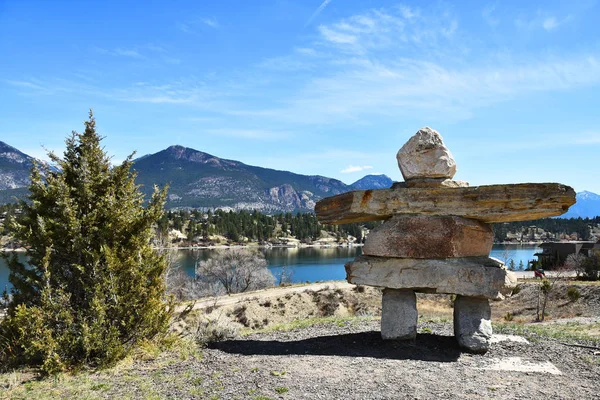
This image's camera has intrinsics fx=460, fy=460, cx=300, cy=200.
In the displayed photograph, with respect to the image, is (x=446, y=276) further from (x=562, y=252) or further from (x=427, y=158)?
(x=562, y=252)

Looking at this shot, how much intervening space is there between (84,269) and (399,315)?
22.9 feet

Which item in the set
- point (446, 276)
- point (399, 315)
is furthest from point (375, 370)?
point (446, 276)

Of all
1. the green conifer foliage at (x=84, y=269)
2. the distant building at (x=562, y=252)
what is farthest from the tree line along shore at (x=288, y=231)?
the green conifer foliage at (x=84, y=269)

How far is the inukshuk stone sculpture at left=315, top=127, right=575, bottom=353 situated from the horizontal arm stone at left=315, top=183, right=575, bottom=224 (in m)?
0.02

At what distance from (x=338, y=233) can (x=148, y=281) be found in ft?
421

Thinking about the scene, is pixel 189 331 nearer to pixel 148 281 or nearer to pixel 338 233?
pixel 148 281

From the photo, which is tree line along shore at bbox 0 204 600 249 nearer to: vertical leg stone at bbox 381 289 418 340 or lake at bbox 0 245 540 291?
lake at bbox 0 245 540 291

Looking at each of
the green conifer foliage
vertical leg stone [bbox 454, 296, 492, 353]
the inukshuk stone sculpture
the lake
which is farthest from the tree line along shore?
vertical leg stone [bbox 454, 296, 492, 353]

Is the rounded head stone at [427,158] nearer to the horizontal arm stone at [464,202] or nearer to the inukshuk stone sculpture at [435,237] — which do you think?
the inukshuk stone sculpture at [435,237]

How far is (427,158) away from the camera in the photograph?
35.0 ft

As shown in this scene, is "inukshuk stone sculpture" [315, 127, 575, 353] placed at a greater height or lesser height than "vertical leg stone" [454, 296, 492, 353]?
greater

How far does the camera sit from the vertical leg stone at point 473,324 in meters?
10.1

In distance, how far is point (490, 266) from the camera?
33.9 ft

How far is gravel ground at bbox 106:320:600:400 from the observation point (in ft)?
24.9
